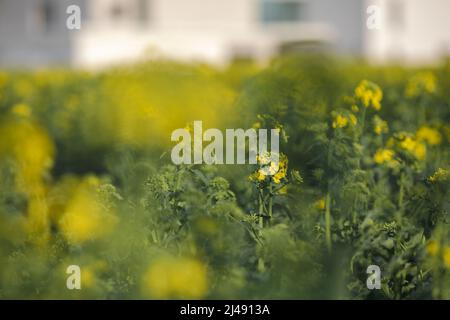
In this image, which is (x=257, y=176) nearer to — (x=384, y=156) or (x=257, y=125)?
(x=257, y=125)

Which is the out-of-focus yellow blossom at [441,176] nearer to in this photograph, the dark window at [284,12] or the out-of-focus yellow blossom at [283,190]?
the out-of-focus yellow blossom at [283,190]

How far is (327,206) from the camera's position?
4293mm

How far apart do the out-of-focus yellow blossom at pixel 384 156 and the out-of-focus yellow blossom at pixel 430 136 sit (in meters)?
0.39

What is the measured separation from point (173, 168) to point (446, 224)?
1.22 m

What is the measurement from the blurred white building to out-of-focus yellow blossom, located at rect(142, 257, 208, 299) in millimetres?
28859

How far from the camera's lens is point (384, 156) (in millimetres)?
4629

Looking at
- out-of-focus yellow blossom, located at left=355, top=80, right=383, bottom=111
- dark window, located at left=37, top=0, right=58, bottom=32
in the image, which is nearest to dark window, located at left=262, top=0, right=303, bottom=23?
dark window, located at left=37, top=0, right=58, bottom=32

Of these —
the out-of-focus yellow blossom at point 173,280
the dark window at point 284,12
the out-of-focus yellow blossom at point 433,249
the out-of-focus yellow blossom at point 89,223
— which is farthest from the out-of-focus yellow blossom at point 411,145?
the dark window at point 284,12

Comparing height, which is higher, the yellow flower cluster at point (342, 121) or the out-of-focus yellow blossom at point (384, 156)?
the yellow flower cluster at point (342, 121)

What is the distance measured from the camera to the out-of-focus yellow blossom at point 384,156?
463 centimetres

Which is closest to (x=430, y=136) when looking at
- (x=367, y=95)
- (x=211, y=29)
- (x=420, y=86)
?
(x=367, y=95)

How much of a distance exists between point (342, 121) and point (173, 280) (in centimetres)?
107

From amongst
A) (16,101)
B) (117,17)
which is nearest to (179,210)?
(16,101)

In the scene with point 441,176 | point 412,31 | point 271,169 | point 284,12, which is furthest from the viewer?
point 412,31
